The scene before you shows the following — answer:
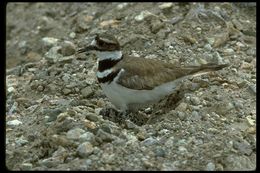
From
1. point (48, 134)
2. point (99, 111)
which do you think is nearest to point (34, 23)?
point (99, 111)

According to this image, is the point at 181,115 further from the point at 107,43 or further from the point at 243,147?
the point at 107,43

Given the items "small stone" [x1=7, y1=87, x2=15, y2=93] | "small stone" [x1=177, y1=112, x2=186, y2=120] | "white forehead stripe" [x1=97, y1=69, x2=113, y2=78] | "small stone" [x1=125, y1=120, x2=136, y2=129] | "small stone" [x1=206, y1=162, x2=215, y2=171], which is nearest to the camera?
"small stone" [x1=206, y1=162, x2=215, y2=171]

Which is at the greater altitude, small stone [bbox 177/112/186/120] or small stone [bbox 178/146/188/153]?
small stone [bbox 177/112/186/120]

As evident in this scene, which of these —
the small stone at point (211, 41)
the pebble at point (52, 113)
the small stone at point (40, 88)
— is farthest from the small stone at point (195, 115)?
the small stone at point (40, 88)

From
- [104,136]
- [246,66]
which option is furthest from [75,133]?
[246,66]

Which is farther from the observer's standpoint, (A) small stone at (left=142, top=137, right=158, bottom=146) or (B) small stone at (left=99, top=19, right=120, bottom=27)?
(B) small stone at (left=99, top=19, right=120, bottom=27)

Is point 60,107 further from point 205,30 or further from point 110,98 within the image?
point 205,30

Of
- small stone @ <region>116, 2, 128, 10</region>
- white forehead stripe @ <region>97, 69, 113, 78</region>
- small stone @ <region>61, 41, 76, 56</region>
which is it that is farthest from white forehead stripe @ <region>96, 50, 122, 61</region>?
small stone @ <region>116, 2, 128, 10</region>

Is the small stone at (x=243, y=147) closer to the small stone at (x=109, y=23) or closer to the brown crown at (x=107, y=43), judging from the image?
the brown crown at (x=107, y=43)

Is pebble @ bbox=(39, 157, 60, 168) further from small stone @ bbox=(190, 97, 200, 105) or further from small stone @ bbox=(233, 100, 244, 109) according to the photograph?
small stone @ bbox=(233, 100, 244, 109)
